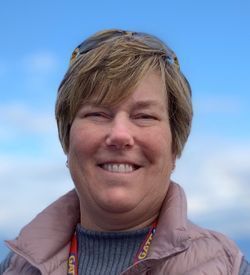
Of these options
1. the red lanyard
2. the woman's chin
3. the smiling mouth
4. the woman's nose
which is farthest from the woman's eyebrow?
the red lanyard

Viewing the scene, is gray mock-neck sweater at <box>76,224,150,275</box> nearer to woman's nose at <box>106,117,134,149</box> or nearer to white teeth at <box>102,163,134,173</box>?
white teeth at <box>102,163,134,173</box>

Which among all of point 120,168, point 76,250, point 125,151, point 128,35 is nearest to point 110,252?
point 76,250

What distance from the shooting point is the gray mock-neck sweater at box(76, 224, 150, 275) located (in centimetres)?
392

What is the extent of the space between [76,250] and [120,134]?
37.7 inches

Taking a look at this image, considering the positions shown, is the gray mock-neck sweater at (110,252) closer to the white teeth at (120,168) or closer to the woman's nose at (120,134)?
the white teeth at (120,168)

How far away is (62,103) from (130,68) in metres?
0.55

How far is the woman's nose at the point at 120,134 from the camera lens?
3.65 m

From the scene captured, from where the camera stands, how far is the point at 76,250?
13.6 ft

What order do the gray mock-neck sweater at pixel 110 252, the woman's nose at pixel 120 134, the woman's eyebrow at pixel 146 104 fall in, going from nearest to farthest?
1. the woman's nose at pixel 120 134
2. the woman's eyebrow at pixel 146 104
3. the gray mock-neck sweater at pixel 110 252

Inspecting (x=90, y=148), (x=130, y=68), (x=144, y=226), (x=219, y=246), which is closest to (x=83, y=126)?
(x=90, y=148)

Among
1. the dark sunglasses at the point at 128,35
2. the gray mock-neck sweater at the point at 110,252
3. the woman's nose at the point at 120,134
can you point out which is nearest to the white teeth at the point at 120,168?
the woman's nose at the point at 120,134

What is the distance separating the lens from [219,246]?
3.79 meters

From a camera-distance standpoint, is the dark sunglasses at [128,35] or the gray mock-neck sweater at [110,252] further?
the dark sunglasses at [128,35]

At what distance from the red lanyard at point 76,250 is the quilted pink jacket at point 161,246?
0.16ft
